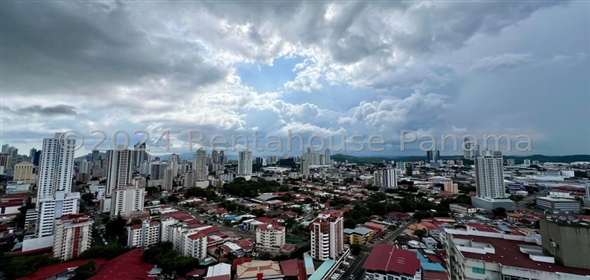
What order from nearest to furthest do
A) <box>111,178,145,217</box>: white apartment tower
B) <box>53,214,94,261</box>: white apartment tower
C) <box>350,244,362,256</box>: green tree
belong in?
<box>53,214,94,261</box>: white apartment tower < <box>350,244,362,256</box>: green tree < <box>111,178,145,217</box>: white apartment tower

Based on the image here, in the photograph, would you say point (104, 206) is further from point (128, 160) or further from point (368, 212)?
point (368, 212)

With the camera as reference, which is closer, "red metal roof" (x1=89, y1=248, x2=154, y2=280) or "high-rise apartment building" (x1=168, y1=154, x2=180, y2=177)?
"red metal roof" (x1=89, y1=248, x2=154, y2=280)

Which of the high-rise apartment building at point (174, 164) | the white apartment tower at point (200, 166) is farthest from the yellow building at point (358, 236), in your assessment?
the high-rise apartment building at point (174, 164)

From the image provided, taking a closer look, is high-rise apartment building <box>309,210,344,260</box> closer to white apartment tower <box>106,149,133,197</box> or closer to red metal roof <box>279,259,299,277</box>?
red metal roof <box>279,259,299,277</box>

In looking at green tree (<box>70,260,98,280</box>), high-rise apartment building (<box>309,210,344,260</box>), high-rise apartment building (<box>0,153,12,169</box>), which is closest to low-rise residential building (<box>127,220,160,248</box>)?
green tree (<box>70,260,98,280</box>)

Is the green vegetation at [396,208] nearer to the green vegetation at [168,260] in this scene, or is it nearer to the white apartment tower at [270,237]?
the white apartment tower at [270,237]

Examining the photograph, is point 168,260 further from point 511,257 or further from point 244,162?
point 244,162

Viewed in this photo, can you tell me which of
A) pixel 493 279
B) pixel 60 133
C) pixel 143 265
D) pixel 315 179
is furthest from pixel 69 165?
pixel 315 179
